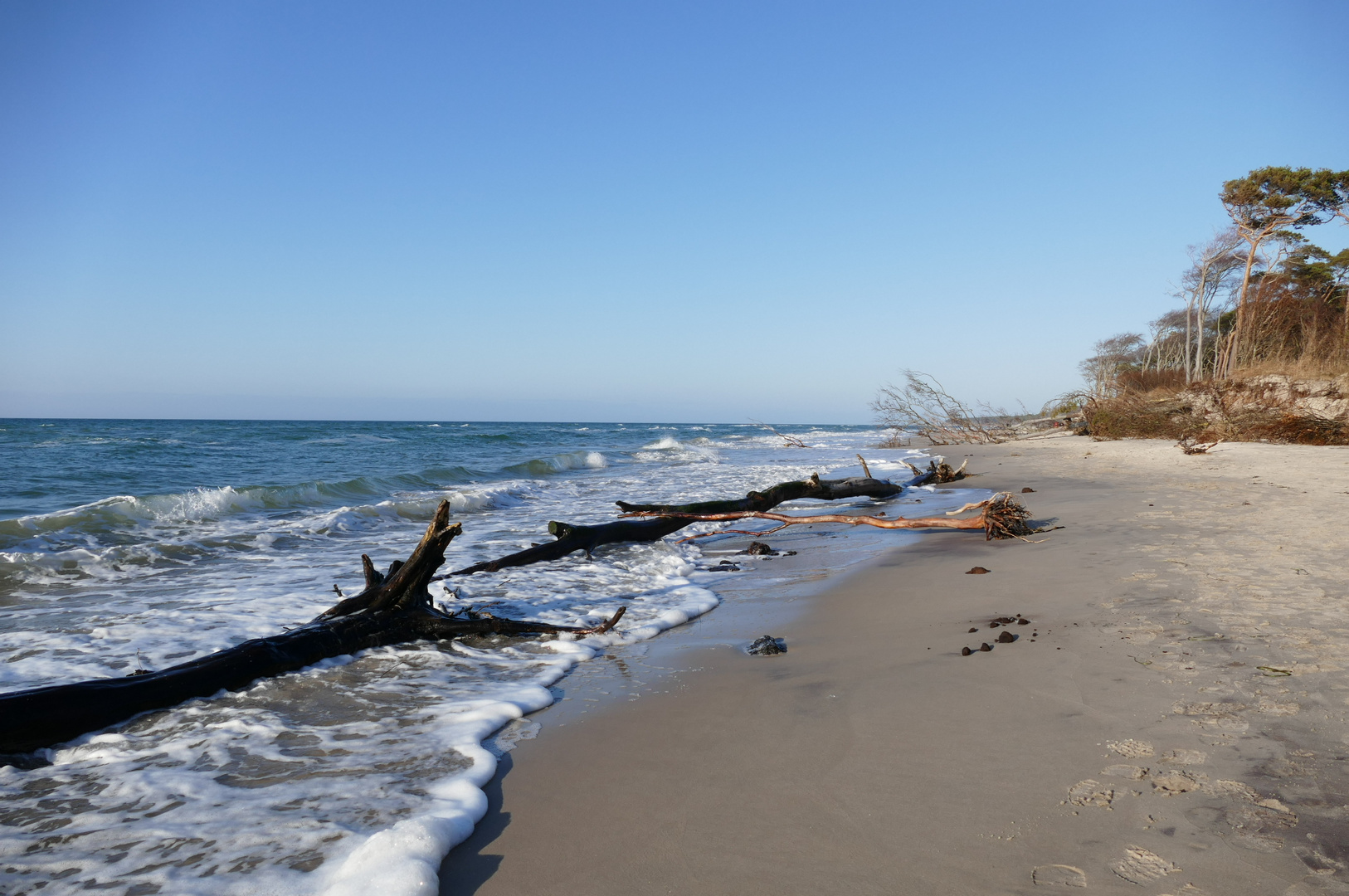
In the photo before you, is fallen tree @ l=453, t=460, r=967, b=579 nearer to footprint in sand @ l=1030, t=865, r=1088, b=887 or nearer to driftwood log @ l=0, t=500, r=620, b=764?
driftwood log @ l=0, t=500, r=620, b=764

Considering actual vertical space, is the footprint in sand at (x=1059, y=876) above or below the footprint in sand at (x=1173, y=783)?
below

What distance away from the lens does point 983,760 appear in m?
2.41

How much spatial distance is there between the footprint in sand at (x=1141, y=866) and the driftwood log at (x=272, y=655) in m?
2.87

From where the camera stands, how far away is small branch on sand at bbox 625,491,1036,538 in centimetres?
687

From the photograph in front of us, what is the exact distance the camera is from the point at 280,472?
53.1 ft

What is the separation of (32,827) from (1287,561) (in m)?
6.65

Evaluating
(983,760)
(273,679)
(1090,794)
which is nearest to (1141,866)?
(1090,794)

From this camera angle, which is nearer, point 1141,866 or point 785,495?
point 1141,866

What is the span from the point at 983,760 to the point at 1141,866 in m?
0.67

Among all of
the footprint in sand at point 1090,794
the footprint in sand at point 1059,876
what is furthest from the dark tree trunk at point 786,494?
the footprint in sand at point 1059,876

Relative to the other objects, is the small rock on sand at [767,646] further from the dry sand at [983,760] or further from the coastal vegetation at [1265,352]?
the coastal vegetation at [1265,352]

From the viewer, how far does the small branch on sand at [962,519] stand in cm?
687

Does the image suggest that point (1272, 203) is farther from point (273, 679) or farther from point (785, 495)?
point (273, 679)

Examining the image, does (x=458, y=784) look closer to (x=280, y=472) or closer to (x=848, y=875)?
(x=848, y=875)
